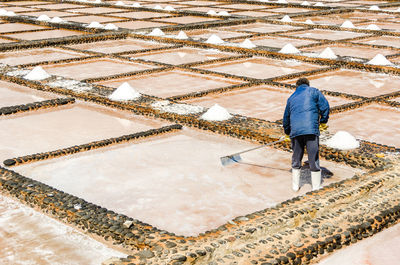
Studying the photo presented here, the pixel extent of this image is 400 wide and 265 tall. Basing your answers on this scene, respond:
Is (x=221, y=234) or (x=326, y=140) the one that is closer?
(x=221, y=234)

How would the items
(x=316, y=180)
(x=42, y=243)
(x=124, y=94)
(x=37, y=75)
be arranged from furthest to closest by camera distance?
(x=37, y=75) → (x=124, y=94) → (x=316, y=180) → (x=42, y=243)

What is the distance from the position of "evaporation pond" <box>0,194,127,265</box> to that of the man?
160 cm

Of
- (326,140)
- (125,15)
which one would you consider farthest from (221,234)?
(125,15)

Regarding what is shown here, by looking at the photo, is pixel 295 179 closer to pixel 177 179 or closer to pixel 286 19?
pixel 177 179

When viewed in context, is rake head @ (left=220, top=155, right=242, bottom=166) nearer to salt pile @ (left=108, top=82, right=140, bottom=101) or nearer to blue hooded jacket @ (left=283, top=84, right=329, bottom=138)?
blue hooded jacket @ (left=283, top=84, right=329, bottom=138)

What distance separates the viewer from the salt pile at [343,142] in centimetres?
545

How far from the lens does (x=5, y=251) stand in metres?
3.72

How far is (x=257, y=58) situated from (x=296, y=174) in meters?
6.11

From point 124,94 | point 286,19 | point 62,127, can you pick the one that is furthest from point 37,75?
point 286,19

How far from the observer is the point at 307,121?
14.5ft

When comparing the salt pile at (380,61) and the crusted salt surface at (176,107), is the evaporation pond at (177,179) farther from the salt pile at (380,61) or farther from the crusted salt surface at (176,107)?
the salt pile at (380,61)

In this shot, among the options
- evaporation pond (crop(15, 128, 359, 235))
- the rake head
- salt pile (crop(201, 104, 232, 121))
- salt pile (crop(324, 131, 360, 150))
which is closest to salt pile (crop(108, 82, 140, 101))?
salt pile (crop(201, 104, 232, 121))

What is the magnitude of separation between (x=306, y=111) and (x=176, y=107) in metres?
2.67

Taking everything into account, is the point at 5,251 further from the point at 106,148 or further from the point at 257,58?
the point at 257,58
